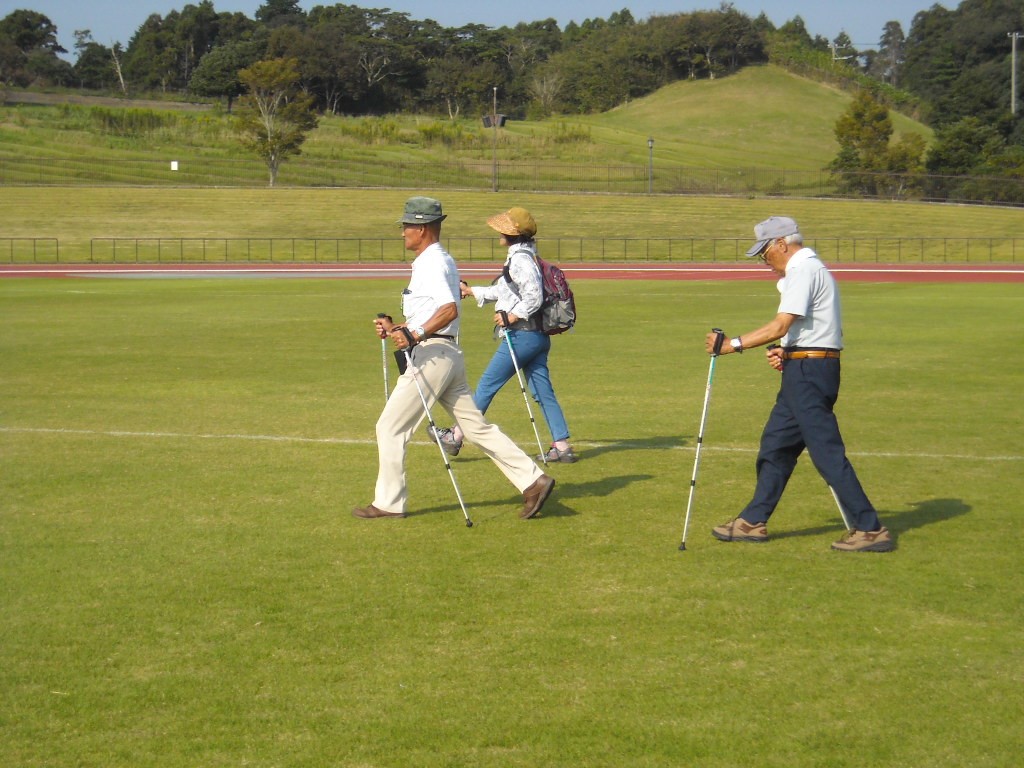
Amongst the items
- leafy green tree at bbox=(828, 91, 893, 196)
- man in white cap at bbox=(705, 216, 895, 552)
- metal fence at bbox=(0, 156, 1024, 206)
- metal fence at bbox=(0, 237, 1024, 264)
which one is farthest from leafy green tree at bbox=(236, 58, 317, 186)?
man in white cap at bbox=(705, 216, 895, 552)

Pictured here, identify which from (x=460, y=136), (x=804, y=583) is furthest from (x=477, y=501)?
(x=460, y=136)

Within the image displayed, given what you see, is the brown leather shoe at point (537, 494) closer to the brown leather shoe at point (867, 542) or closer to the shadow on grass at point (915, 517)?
the shadow on grass at point (915, 517)

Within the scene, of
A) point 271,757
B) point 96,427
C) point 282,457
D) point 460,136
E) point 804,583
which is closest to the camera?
point 271,757

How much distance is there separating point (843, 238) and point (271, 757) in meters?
67.6

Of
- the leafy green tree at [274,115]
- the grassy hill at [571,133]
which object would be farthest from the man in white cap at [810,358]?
the grassy hill at [571,133]

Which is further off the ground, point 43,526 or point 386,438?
point 386,438

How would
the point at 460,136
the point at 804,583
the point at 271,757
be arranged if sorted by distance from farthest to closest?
the point at 460,136 → the point at 804,583 → the point at 271,757

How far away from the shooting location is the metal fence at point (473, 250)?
60.5m

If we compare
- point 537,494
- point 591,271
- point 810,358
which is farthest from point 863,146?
point 810,358

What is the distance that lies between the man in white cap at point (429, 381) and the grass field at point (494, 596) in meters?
0.28

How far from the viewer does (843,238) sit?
69438mm

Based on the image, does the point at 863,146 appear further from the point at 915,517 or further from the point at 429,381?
the point at 429,381

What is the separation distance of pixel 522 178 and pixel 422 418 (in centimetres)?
8622

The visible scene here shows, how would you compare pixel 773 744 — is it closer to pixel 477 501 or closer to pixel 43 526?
pixel 477 501
